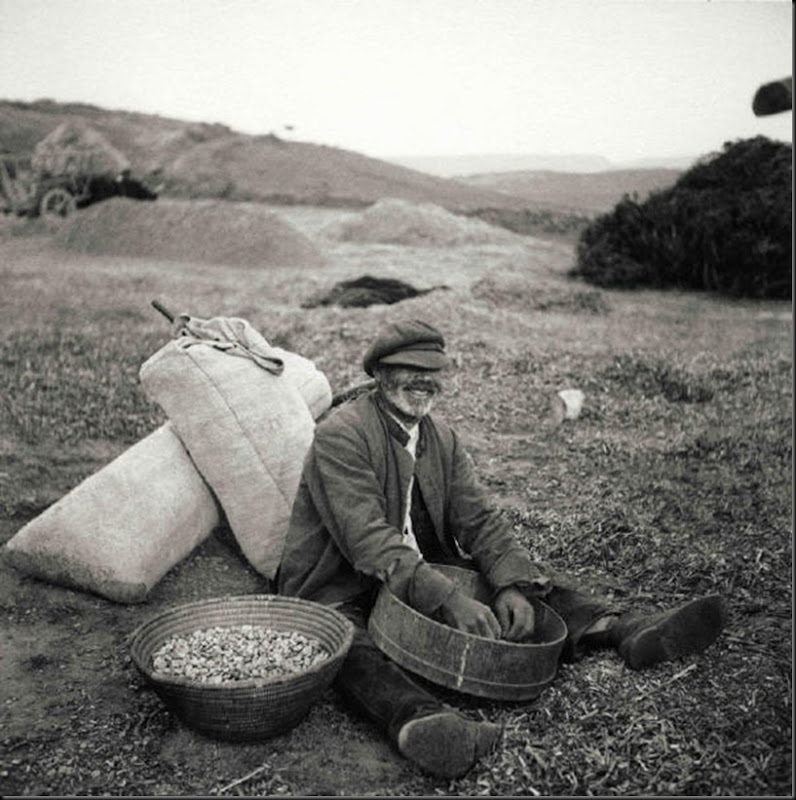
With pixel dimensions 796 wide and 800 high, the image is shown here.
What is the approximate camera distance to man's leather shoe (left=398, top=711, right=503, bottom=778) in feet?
8.38

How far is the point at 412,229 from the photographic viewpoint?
50.0 ft

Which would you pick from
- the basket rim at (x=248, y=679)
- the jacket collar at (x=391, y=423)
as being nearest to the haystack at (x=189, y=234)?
the jacket collar at (x=391, y=423)

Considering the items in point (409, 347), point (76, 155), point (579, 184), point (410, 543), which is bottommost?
point (410, 543)

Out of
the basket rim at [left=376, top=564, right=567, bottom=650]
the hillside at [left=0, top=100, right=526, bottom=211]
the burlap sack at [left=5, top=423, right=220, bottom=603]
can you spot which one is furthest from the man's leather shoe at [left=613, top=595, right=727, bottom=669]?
the hillside at [left=0, top=100, right=526, bottom=211]

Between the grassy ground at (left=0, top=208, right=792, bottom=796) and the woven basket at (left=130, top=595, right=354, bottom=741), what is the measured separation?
0.32 feet

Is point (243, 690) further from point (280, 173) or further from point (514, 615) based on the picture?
point (280, 173)

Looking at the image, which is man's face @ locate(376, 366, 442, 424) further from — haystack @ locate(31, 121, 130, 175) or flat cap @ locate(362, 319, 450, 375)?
haystack @ locate(31, 121, 130, 175)

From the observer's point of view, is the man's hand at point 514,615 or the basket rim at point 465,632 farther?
the man's hand at point 514,615

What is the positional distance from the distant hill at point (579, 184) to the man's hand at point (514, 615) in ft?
71.0

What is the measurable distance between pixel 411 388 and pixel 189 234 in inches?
493

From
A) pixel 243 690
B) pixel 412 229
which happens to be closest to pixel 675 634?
pixel 243 690

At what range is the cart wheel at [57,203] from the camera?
17.9m

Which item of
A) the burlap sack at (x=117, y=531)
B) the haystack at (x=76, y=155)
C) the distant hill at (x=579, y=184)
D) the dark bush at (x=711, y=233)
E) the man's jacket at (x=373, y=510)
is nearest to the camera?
the man's jacket at (x=373, y=510)

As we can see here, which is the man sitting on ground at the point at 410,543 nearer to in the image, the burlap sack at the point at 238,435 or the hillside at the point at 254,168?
the burlap sack at the point at 238,435
